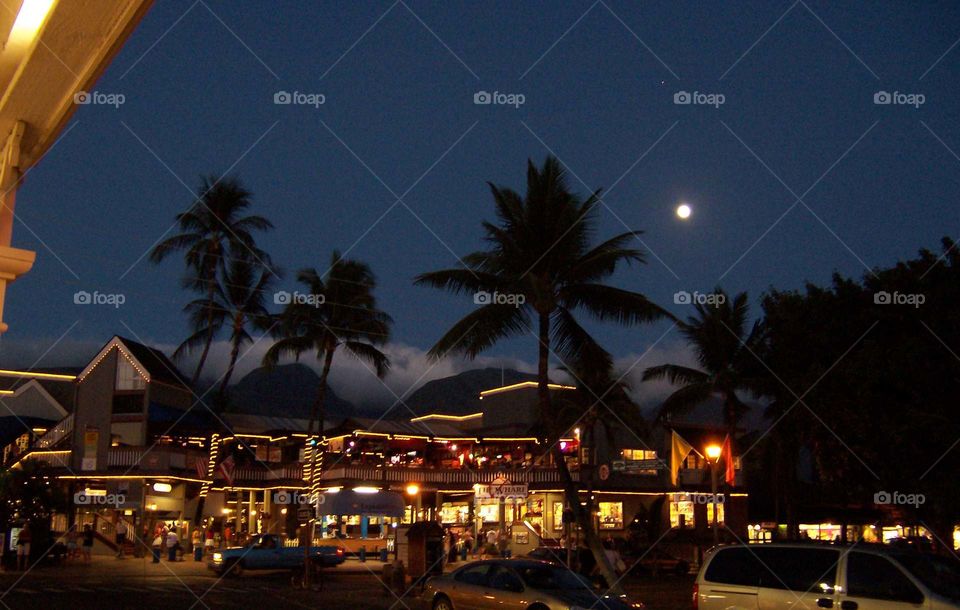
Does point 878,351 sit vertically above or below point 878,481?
above

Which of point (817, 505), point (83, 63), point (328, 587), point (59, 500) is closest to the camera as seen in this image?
point (83, 63)

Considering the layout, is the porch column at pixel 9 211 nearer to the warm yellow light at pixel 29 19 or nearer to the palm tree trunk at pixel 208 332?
the warm yellow light at pixel 29 19

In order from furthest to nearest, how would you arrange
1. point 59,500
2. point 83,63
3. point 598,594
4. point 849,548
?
point 59,500, point 598,594, point 849,548, point 83,63

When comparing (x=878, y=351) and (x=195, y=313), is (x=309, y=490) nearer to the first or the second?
(x=195, y=313)

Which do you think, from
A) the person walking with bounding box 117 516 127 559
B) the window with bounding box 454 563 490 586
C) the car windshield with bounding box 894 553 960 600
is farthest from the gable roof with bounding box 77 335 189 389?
the car windshield with bounding box 894 553 960 600

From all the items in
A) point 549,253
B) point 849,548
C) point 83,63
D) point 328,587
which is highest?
point 549,253

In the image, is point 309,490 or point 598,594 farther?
point 309,490

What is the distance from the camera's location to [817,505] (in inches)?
2116

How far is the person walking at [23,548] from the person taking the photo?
31094 mm

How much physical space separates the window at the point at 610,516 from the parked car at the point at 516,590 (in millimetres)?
36631

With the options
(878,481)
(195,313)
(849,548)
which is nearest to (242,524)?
(195,313)

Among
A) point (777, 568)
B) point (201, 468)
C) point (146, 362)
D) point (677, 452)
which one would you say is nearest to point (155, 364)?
point (146, 362)

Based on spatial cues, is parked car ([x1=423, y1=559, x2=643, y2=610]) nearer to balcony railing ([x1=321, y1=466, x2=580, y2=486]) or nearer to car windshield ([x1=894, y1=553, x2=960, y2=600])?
car windshield ([x1=894, y1=553, x2=960, y2=600])

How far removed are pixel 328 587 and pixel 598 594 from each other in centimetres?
1424
